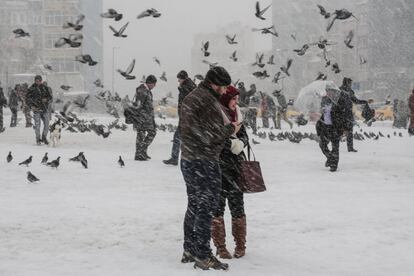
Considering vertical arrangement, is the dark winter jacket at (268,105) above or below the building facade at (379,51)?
below

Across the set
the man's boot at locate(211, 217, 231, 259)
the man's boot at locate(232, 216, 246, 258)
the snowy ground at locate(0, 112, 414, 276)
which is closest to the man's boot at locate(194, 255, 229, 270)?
the snowy ground at locate(0, 112, 414, 276)

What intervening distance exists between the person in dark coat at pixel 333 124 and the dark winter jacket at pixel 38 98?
7.66m

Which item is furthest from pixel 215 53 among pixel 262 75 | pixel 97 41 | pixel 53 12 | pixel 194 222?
pixel 194 222

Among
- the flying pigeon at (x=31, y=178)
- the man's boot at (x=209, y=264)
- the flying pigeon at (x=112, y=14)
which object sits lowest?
the man's boot at (x=209, y=264)

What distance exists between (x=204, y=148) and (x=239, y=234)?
3.89ft

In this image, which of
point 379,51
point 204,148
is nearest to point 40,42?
point 379,51

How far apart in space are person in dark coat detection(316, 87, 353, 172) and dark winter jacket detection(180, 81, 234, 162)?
302 inches

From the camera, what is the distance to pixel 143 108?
14070 mm

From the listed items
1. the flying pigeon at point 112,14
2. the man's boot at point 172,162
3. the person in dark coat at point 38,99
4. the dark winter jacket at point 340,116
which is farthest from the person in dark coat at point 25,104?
the dark winter jacket at point 340,116

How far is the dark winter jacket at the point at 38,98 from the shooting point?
55.6 ft

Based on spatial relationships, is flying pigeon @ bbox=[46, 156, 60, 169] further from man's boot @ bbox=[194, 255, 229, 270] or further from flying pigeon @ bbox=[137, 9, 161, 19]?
man's boot @ bbox=[194, 255, 229, 270]

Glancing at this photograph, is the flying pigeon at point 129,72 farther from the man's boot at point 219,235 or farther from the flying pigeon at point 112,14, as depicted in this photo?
the man's boot at point 219,235

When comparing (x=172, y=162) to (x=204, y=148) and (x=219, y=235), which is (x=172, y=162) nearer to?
(x=219, y=235)

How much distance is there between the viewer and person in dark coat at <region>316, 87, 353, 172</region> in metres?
13.2
